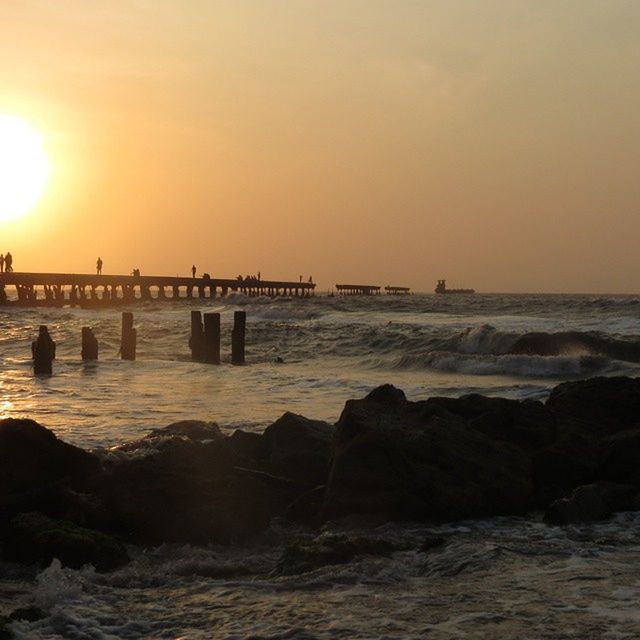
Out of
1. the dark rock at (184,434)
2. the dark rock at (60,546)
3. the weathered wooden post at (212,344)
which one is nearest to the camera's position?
the dark rock at (60,546)

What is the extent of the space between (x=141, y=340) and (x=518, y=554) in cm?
2999

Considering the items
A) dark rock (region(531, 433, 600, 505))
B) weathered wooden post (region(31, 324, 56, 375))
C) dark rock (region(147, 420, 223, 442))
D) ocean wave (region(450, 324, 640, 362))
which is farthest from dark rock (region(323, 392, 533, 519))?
ocean wave (region(450, 324, 640, 362))

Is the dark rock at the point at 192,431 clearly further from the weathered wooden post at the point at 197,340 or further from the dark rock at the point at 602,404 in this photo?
the weathered wooden post at the point at 197,340

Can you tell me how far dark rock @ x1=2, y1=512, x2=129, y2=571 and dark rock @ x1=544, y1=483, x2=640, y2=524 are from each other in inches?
140

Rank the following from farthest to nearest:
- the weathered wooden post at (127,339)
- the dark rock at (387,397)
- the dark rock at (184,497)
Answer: the weathered wooden post at (127,339), the dark rock at (387,397), the dark rock at (184,497)

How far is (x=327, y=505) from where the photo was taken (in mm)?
8109

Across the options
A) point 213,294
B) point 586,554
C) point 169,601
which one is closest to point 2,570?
point 169,601

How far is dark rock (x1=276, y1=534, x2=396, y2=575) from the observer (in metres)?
6.79

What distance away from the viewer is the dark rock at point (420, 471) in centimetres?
811

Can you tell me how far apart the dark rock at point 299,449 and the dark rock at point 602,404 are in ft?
9.04

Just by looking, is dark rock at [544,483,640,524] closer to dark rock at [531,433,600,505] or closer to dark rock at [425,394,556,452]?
dark rock at [531,433,600,505]

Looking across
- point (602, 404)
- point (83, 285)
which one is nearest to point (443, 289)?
point (83, 285)

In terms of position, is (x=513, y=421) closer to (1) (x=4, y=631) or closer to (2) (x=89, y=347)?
(1) (x=4, y=631)

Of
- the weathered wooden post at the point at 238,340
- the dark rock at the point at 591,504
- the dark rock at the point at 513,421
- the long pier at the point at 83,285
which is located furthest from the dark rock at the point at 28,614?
the long pier at the point at 83,285
